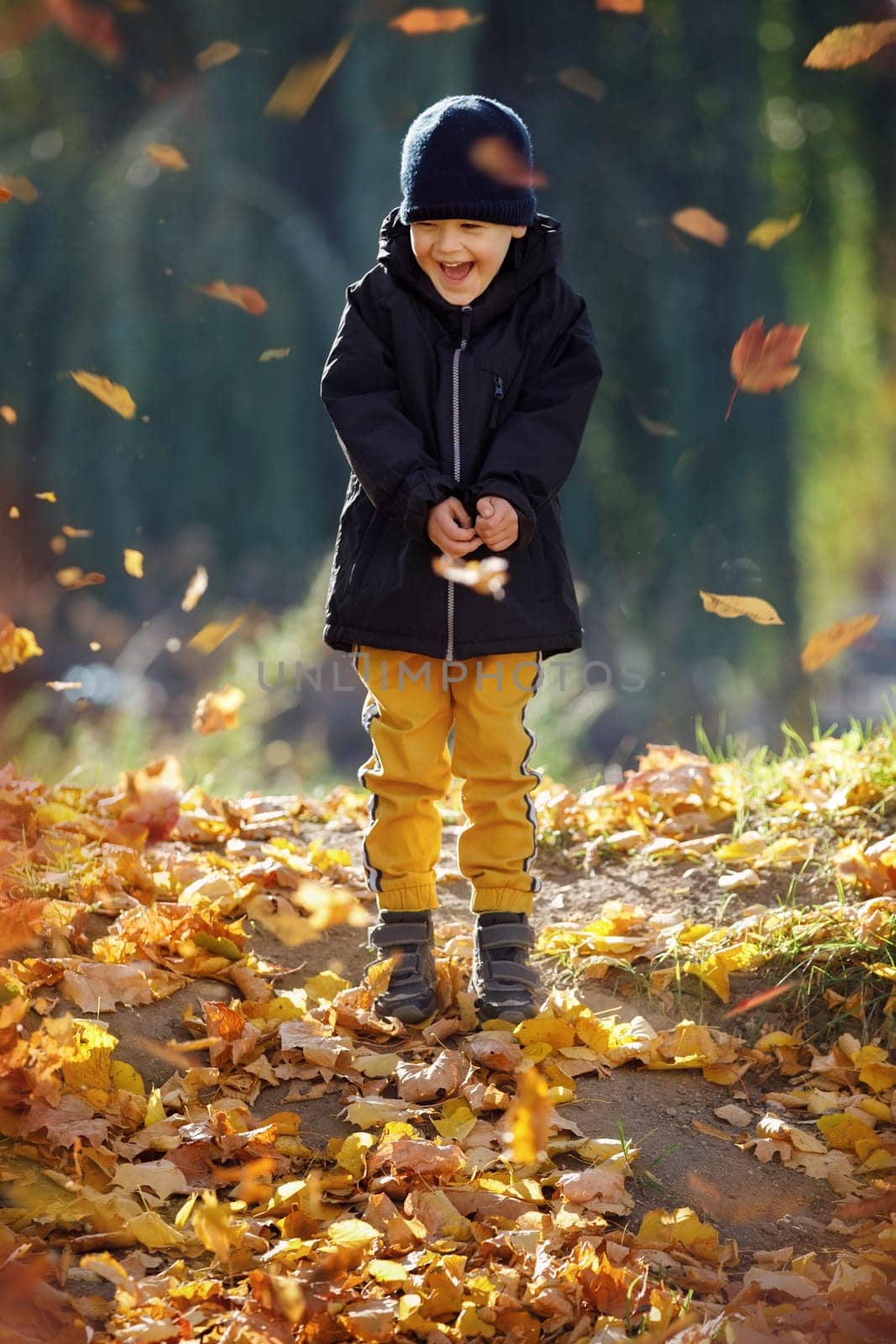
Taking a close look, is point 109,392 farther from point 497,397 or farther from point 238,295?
point 497,397

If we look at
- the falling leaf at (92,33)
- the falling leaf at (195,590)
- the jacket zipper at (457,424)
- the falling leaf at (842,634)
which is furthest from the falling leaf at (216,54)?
the jacket zipper at (457,424)

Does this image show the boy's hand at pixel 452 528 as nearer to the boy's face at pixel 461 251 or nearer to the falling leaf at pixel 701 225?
the boy's face at pixel 461 251

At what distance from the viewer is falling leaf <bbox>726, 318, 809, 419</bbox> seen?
5520 millimetres

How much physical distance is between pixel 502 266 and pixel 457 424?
0.29 m

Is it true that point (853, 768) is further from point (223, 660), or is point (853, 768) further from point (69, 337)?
point (69, 337)

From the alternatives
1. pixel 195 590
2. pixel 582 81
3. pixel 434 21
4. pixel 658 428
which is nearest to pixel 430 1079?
pixel 195 590

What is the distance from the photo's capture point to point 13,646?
10.6 feet

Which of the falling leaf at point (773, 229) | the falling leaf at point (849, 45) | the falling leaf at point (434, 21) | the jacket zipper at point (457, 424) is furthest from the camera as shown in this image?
the falling leaf at point (434, 21)

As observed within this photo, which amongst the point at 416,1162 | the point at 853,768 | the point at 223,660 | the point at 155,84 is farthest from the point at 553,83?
the point at 416,1162

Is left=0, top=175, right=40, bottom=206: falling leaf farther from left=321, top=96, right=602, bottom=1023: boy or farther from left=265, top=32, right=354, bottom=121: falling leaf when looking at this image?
left=321, top=96, right=602, bottom=1023: boy

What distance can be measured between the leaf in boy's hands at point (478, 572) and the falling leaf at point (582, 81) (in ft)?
15.6

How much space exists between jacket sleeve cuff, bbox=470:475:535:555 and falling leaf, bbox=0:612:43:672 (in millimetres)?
1541

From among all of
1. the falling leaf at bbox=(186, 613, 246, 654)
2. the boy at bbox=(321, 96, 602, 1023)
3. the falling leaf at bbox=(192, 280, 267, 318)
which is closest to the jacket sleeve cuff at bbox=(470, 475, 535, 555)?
the boy at bbox=(321, 96, 602, 1023)

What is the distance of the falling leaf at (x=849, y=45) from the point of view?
5.19 meters
